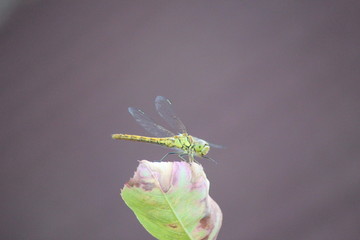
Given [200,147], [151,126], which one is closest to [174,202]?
[200,147]

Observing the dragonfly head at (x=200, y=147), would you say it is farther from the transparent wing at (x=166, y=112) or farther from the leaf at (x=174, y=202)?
the leaf at (x=174, y=202)

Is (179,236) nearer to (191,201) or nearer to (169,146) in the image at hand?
(191,201)

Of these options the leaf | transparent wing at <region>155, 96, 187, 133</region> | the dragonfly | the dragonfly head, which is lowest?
the leaf

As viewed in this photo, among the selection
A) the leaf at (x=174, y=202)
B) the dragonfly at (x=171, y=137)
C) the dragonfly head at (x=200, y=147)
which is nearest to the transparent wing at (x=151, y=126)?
the dragonfly at (x=171, y=137)

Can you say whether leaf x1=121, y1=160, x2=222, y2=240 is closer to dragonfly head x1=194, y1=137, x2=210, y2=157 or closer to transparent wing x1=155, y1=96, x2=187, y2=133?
dragonfly head x1=194, y1=137, x2=210, y2=157

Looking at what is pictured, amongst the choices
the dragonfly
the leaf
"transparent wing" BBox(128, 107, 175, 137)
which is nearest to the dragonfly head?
the dragonfly

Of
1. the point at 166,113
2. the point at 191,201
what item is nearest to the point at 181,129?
the point at 166,113
